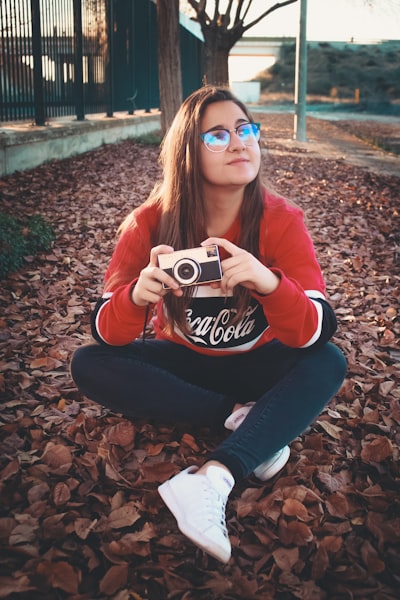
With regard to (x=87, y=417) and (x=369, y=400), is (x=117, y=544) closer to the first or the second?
(x=87, y=417)

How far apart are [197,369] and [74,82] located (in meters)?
8.08

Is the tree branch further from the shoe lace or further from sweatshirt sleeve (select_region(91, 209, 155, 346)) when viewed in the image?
the shoe lace

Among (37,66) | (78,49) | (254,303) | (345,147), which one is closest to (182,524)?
(254,303)

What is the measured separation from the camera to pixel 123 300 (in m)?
2.15

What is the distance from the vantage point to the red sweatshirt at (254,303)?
212 cm

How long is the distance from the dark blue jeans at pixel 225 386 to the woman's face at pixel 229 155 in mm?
699

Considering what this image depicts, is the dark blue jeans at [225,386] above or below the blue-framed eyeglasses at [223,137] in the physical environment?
below

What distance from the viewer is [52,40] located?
8336 millimetres

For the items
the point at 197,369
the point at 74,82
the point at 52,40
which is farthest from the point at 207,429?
the point at 74,82

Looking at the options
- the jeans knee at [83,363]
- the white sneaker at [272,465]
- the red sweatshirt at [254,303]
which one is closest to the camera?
the red sweatshirt at [254,303]

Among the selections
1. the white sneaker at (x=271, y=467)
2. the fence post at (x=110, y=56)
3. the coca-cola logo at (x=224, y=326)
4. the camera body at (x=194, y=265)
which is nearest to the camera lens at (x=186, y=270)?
the camera body at (x=194, y=265)

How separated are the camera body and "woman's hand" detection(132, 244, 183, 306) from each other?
0.07ft

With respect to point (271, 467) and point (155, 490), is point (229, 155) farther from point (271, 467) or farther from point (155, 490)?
point (155, 490)

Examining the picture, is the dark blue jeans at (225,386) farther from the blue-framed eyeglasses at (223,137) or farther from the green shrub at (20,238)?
the green shrub at (20,238)
